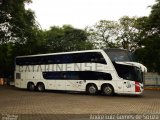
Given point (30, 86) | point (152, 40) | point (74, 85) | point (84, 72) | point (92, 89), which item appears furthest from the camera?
point (152, 40)

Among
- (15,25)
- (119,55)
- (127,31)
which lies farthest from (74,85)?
(127,31)

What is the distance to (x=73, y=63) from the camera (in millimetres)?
27422

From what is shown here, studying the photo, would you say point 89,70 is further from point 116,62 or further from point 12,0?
point 12,0

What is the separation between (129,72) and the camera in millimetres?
24609

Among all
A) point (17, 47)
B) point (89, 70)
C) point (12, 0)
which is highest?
point (12, 0)

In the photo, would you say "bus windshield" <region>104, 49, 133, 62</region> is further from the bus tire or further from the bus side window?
the bus tire

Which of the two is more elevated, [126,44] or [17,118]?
[126,44]

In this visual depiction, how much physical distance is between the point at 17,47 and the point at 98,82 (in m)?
11.9

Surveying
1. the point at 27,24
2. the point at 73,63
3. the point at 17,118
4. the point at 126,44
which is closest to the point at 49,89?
the point at 73,63

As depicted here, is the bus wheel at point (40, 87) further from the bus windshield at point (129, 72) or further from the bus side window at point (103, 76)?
the bus windshield at point (129, 72)

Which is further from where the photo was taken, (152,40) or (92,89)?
(152,40)

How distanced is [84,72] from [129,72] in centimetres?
403

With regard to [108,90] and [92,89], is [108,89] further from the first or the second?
[92,89]

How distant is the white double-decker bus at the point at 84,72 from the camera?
24.7 metres
